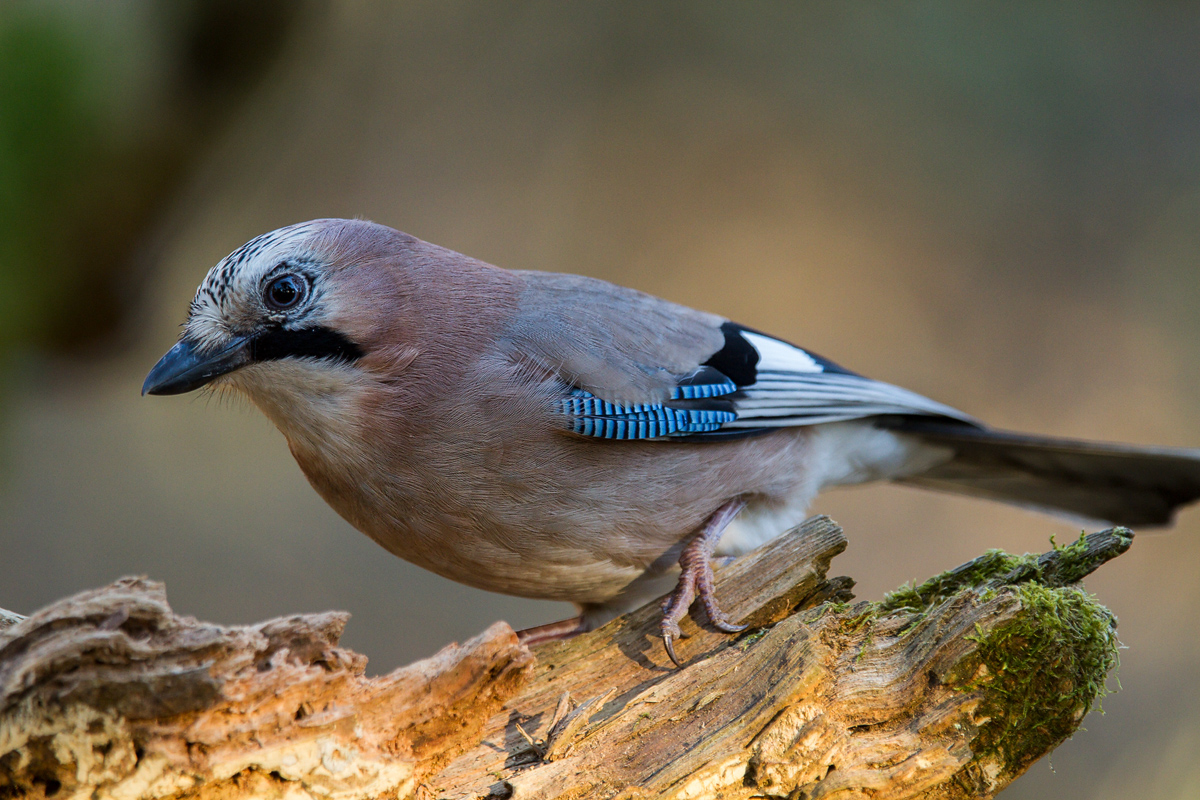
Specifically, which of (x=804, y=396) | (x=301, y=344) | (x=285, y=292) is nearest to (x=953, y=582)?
(x=804, y=396)

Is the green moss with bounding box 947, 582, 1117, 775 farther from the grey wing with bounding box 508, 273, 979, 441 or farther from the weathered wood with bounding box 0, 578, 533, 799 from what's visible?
the weathered wood with bounding box 0, 578, 533, 799

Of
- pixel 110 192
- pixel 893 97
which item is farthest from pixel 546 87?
pixel 110 192

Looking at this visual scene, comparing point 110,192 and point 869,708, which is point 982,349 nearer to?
point 869,708

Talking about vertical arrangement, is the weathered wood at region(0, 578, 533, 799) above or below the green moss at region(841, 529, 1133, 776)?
below

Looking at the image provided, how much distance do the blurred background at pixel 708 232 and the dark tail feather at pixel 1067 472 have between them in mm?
2653

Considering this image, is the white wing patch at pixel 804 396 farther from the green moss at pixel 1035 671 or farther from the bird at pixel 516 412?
the green moss at pixel 1035 671

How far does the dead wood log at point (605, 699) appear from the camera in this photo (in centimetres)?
201

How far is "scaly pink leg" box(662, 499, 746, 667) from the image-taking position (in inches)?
122

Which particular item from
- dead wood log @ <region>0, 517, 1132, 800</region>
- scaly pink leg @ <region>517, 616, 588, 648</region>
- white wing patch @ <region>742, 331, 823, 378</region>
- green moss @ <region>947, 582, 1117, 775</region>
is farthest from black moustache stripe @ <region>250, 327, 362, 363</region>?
green moss @ <region>947, 582, 1117, 775</region>

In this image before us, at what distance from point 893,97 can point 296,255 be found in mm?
6773

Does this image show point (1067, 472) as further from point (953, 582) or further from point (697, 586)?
point (697, 586)

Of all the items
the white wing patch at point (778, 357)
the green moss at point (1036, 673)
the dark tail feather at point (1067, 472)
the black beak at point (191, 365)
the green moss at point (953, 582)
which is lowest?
the green moss at point (1036, 673)

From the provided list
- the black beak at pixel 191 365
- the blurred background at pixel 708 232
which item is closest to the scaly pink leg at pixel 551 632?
the black beak at pixel 191 365

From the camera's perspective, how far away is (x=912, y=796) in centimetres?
267
